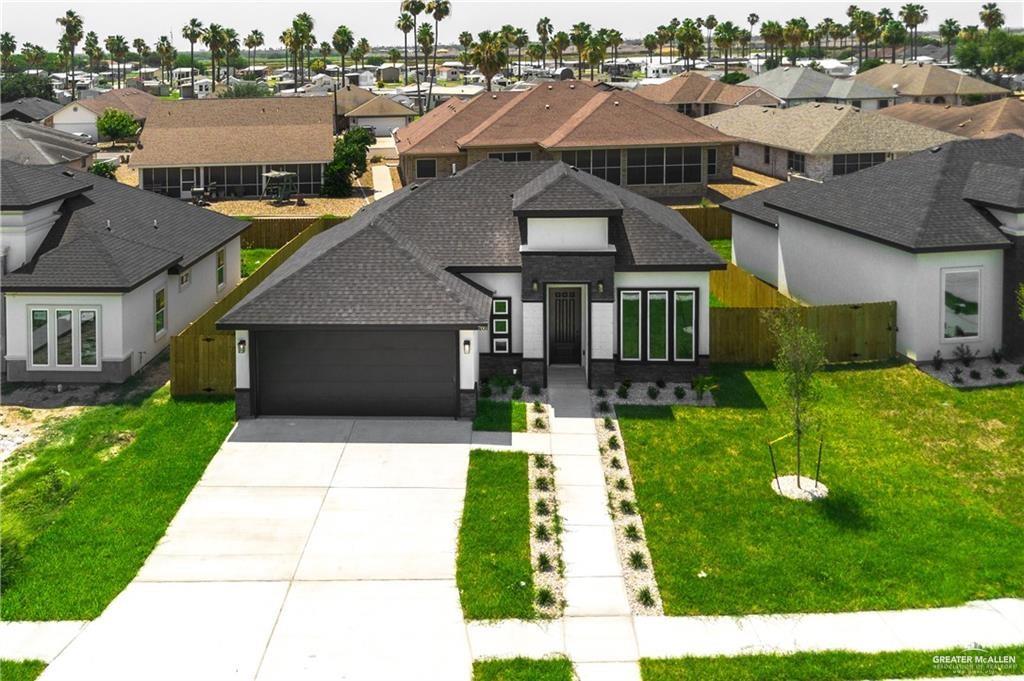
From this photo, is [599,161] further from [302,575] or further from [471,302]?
[302,575]

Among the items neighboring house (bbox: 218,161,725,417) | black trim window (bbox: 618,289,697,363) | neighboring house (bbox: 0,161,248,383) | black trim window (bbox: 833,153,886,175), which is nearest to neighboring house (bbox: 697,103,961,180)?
black trim window (bbox: 833,153,886,175)

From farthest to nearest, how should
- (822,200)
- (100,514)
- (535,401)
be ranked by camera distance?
(822,200)
(535,401)
(100,514)

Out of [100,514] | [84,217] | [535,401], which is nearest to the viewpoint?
[100,514]

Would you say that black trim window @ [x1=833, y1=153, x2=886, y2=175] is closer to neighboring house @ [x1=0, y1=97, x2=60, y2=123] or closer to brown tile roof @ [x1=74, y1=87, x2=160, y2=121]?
brown tile roof @ [x1=74, y1=87, x2=160, y2=121]

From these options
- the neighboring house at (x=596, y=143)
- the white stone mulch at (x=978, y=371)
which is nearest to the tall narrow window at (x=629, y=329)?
the white stone mulch at (x=978, y=371)

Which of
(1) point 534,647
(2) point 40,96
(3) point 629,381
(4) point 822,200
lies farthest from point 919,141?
(2) point 40,96

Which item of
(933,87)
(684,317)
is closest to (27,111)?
(684,317)

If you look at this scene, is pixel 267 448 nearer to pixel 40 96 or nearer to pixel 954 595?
pixel 954 595
